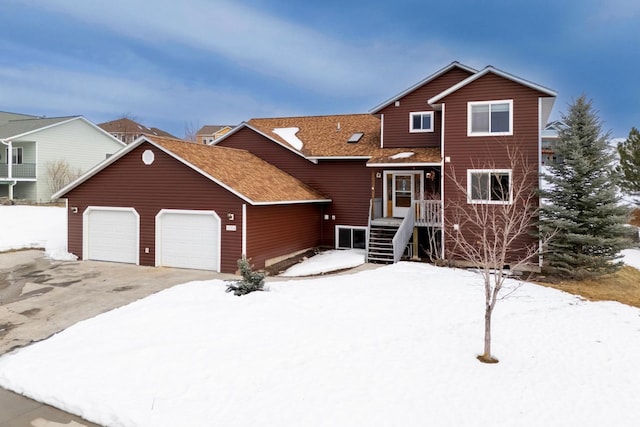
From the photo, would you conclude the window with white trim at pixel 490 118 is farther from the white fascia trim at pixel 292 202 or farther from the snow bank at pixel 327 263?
the white fascia trim at pixel 292 202

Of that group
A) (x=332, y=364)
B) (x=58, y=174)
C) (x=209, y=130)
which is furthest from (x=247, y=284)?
(x=209, y=130)

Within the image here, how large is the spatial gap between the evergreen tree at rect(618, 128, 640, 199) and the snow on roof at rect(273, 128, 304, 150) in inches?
725

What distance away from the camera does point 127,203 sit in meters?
16.8

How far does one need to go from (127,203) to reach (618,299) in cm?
1711

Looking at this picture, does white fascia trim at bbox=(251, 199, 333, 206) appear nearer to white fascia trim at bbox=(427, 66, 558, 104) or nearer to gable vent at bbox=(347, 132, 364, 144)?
gable vent at bbox=(347, 132, 364, 144)

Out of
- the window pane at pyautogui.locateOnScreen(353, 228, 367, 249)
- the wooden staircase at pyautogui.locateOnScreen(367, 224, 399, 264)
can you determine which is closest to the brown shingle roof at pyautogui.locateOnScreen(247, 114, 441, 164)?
the wooden staircase at pyautogui.locateOnScreen(367, 224, 399, 264)

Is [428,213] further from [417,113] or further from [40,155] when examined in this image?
[40,155]

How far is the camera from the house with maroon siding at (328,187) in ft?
51.0

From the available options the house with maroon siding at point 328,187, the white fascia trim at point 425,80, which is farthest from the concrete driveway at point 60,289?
the white fascia trim at point 425,80

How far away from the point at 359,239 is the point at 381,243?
11.1 ft

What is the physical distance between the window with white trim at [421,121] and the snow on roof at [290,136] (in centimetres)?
552

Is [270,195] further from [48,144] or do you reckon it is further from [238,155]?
[48,144]

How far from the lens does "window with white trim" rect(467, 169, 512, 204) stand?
15797 millimetres

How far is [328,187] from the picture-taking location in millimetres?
20469
